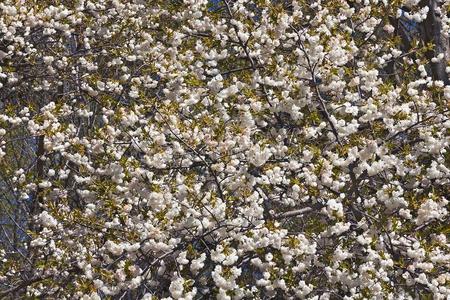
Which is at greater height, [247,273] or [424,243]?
[424,243]

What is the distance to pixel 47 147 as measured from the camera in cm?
571

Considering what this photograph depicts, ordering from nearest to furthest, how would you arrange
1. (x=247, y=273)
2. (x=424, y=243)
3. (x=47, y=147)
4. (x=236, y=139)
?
1. (x=424, y=243)
2. (x=236, y=139)
3. (x=47, y=147)
4. (x=247, y=273)

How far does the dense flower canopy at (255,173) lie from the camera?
5.15 meters

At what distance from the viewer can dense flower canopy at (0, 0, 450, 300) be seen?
16.9 feet

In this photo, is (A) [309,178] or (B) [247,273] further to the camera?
(B) [247,273]

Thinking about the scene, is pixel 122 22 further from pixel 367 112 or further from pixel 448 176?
pixel 448 176

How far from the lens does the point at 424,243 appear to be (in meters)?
5.01

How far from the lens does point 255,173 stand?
5.69 metres

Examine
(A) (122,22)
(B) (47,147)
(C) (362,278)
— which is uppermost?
(A) (122,22)

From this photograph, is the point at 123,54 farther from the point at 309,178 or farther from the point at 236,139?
Answer: the point at 309,178

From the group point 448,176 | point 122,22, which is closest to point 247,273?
point 448,176

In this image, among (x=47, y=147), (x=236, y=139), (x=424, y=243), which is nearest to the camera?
(x=424, y=243)

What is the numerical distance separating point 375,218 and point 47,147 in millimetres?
2664

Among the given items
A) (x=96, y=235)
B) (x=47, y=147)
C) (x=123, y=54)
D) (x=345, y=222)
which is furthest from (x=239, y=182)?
(x=123, y=54)
